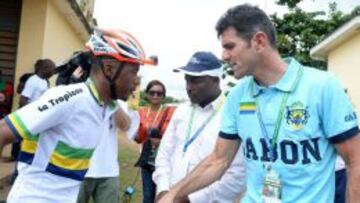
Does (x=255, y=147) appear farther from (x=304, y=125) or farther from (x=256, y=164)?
(x=304, y=125)

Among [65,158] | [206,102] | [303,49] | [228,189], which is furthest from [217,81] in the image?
[303,49]

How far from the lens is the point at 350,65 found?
68.1 feet

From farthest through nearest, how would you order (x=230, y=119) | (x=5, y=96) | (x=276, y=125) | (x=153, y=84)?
(x=5, y=96)
(x=153, y=84)
(x=230, y=119)
(x=276, y=125)

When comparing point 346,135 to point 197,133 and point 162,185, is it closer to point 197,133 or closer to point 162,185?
point 197,133

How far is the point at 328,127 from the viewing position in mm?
3119

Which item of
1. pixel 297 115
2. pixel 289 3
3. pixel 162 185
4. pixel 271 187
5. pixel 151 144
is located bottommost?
pixel 162 185

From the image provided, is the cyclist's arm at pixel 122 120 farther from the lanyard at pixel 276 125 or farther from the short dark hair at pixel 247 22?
the lanyard at pixel 276 125

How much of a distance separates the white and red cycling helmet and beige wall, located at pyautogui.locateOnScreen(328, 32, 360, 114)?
15972 millimetres

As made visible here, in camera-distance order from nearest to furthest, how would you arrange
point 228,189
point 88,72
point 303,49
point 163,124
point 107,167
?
point 88,72
point 228,189
point 107,167
point 163,124
point 303,49

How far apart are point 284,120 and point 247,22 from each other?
533 mm

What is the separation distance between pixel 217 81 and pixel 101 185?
179 centimetres

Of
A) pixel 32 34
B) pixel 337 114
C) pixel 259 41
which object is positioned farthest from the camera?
pixel 32 34

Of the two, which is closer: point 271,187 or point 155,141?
point 271,187

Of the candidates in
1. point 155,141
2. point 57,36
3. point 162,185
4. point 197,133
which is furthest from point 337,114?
point 57,36
